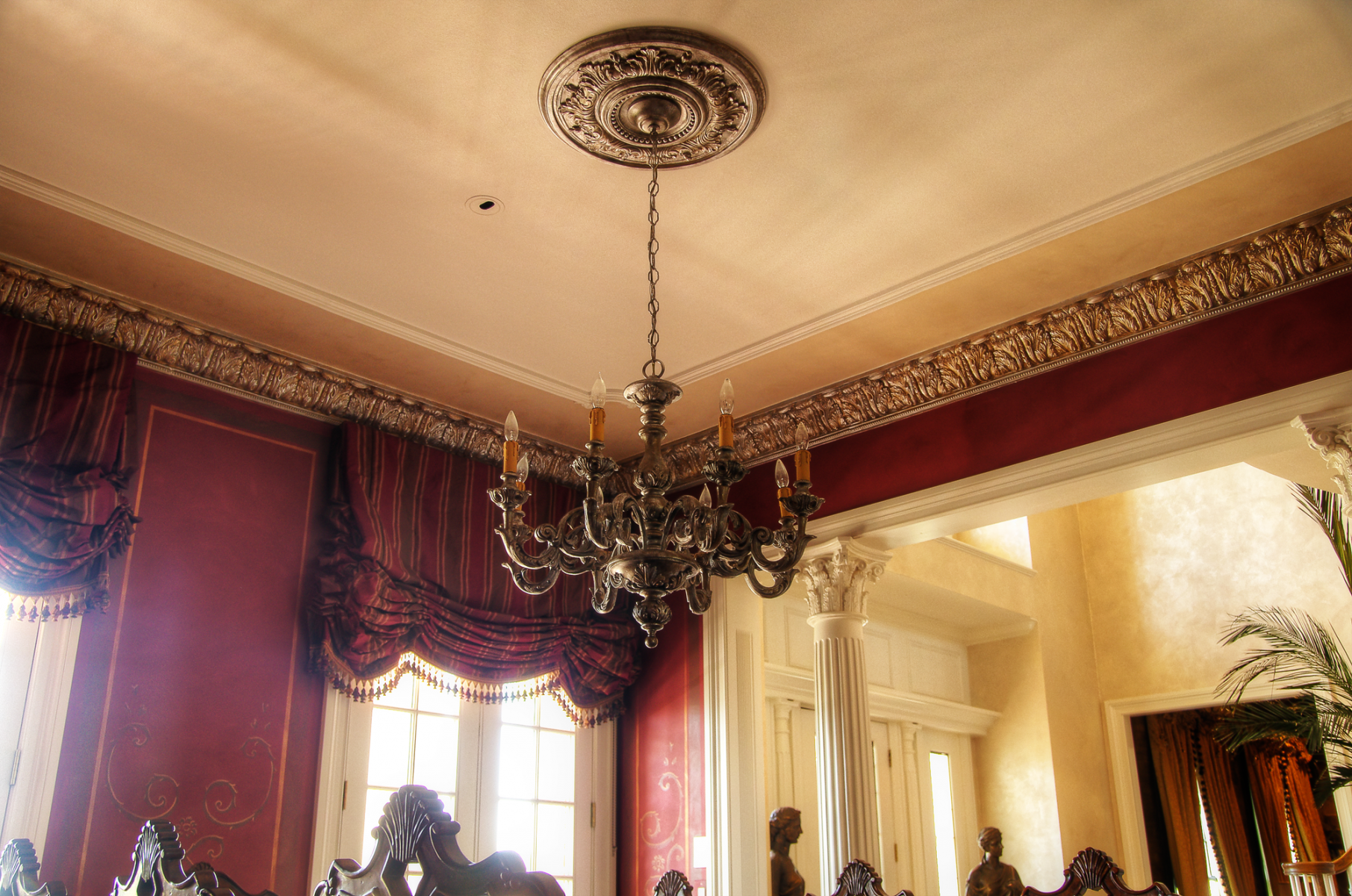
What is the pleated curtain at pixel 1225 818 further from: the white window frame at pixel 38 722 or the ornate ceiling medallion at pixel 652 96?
the white window frame at pixel 38 722

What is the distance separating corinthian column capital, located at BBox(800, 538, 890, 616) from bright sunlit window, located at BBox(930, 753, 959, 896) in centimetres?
356

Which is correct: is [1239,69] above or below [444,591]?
above

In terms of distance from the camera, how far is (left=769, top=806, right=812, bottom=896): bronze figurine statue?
5223 mm

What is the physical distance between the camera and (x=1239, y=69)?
3.26 meters

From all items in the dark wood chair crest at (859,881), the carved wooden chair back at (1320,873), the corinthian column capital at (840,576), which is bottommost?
the carved wooden chair back at (1320,873)

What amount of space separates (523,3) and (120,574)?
2835 mm

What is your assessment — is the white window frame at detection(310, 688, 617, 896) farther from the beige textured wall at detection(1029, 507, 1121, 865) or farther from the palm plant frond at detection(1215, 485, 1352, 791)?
the beige textured wall at detection(1029, 507, 1121, 865)

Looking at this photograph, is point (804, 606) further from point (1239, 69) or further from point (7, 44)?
point (7, 44)

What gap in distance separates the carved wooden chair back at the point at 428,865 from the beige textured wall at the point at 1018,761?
717 centimetres

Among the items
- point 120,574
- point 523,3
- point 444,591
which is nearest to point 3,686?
point 120,574

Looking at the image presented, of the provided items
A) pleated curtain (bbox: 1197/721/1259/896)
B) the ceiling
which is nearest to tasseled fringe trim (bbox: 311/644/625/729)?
Answer: the ceiling

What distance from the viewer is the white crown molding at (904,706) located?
274 inches

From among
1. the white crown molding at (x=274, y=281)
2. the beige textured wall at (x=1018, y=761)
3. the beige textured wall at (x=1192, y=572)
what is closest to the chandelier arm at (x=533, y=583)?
the white crown molding at (x=274, y=281)

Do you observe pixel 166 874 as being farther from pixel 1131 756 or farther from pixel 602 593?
pixel 1131 756
